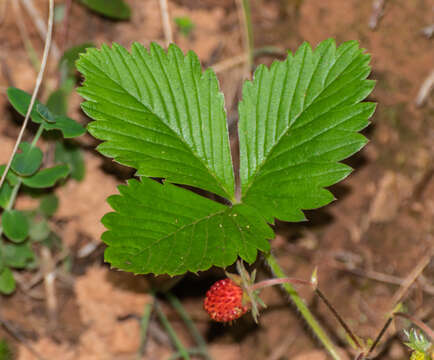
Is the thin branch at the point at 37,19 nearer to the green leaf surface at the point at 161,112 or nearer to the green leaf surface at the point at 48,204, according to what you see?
the green leaf surface at the point at 48,204

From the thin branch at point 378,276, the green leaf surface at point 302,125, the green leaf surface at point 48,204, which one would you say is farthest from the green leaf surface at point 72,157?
the thin branch at point 378,276

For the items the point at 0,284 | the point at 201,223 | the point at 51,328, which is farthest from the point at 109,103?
the point at 51,328

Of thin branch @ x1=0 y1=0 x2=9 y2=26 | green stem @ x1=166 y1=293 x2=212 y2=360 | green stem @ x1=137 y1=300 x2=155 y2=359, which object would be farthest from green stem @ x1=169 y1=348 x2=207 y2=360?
thin branch @ x1=0 y1=0 x2=9 y2=26

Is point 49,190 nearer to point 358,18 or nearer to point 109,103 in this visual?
point 109,103

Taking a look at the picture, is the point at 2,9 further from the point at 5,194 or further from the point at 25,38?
the point at 5,194

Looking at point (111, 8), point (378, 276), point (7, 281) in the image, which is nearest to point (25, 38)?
point (111, 8)

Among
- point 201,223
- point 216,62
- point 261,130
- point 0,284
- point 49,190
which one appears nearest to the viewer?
point 201,223
